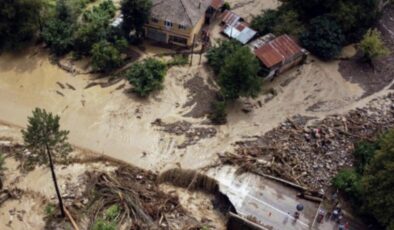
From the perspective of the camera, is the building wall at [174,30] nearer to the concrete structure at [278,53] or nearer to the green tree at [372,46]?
the concrete structure at [278,53]

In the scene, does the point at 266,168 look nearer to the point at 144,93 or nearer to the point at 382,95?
the point at 144,93

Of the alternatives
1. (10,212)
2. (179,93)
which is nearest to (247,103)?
(179,93)

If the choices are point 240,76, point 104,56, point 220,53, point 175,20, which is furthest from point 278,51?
point 104,56

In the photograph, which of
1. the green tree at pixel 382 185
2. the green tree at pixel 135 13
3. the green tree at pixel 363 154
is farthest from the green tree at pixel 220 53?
the green tree at pixel 382 185

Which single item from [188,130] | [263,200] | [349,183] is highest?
[349,183]

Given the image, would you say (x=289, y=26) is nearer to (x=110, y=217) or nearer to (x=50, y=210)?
(x=110, y=217)
